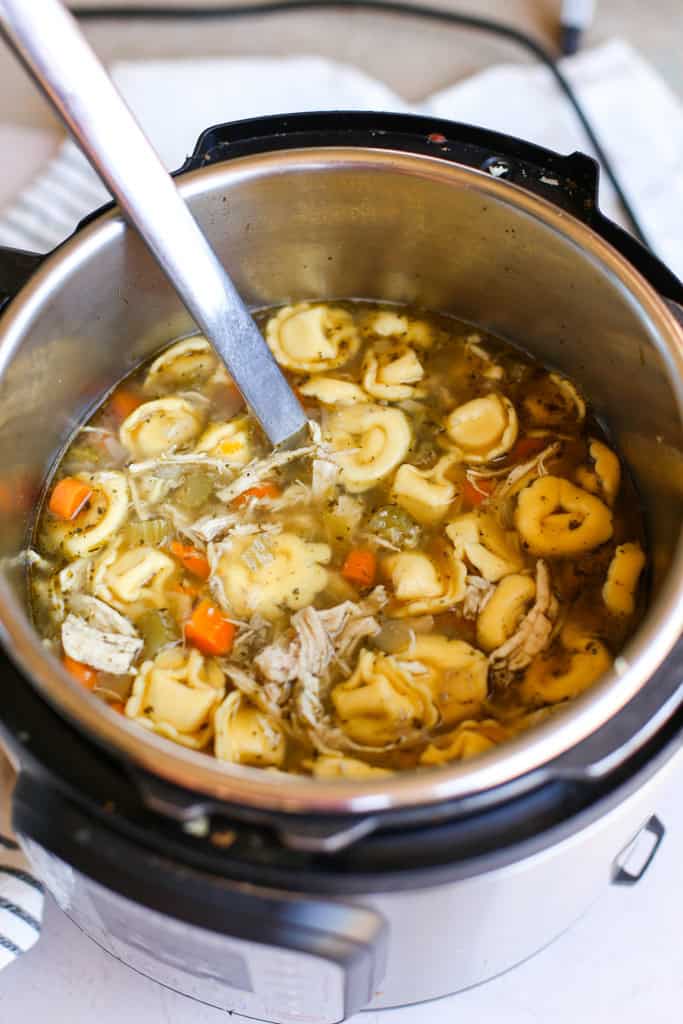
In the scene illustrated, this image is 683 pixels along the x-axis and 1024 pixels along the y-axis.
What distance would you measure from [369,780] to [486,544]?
0.58 meters

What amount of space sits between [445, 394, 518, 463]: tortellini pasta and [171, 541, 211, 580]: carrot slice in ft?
1.43

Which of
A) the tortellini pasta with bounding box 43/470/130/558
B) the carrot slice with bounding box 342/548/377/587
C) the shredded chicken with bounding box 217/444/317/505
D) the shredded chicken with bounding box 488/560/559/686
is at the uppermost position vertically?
the tortellini pasta with bounding box 43/470/130/558

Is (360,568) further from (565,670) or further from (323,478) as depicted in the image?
(565,670)

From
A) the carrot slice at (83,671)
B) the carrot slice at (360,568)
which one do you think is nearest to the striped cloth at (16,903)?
the carrot slice at (83,671)

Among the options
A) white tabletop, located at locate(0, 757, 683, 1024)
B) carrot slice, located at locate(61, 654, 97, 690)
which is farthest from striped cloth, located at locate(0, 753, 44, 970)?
carrot slice, located at locate(61, 654, 97, 690)

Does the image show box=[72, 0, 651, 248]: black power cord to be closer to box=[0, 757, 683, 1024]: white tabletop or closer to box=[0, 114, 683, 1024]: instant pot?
box=[0, 114, 683, 1024]: instant pot

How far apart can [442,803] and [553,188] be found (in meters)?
0.90

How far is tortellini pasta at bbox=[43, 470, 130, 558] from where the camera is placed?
4.66 feet

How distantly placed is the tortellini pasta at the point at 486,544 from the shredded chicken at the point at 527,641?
0.20ft

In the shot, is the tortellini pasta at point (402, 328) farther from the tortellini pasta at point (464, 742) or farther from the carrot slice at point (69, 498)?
the tortellini pasta at point (464, 742)

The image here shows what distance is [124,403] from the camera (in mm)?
1610

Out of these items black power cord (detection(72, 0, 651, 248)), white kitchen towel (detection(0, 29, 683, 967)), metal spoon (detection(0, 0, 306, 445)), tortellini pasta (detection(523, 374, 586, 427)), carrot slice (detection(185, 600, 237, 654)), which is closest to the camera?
metal spoon (detection(0, 0, 306, 445))

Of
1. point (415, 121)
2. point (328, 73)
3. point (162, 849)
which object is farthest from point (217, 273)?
point (328, 73)

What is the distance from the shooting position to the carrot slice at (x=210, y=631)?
4.26ft
